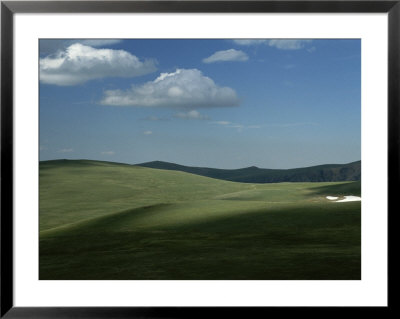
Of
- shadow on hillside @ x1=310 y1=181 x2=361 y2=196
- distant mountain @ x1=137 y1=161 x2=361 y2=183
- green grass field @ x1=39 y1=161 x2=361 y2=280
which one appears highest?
distant mountain @ x1=137 y1=161 x2=361 y2=183

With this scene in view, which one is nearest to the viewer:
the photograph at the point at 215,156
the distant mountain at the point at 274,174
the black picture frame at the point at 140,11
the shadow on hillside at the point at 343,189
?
the black picture frame at the point at 140,11

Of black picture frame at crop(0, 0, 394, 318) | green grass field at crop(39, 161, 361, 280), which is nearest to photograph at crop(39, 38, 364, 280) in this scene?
green grass field at crop(39, 161, 361, 280)

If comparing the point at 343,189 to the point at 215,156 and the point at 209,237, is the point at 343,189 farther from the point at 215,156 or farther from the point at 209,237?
the point at 209,237

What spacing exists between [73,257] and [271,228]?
178 centimetres

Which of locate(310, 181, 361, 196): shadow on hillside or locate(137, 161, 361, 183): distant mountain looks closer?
locate(310, 181, 361, 196): shadow on hillside

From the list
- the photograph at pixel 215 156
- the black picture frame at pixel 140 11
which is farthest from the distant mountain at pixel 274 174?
the black picture frame at pixel 140 11

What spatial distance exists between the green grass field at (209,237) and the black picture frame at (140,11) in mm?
261

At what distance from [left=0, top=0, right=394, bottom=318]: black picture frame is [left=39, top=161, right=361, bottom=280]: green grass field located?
26cm

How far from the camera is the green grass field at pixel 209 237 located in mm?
2344

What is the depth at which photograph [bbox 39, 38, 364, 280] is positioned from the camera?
2541 mm

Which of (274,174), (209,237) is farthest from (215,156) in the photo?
(274,174)

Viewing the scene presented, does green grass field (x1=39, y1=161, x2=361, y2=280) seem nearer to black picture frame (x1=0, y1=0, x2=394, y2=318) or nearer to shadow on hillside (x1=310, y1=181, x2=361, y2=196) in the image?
shadow on hillside (x1=310, y1=181, x2=361, y2=196)

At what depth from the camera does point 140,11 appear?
1933mm

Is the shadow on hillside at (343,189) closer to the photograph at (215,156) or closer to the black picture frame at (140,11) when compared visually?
the photograph at (215,156)
